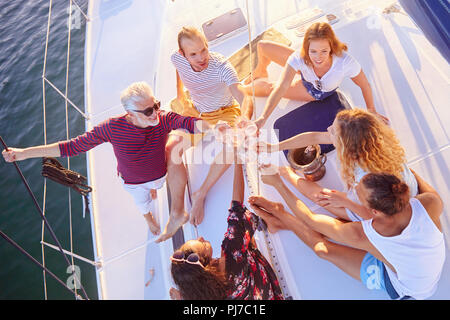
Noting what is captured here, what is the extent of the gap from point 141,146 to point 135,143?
0.04 meters

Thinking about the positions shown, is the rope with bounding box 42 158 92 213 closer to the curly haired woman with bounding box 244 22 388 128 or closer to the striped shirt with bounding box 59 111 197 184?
the striped shirt with bounding box 59 111 197 184

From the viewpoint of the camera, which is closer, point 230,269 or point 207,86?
point 230,269

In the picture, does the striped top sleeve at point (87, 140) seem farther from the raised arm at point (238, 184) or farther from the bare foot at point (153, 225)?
the raised arm at point (238, 184)

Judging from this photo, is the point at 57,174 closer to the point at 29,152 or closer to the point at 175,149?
the point at 29,152

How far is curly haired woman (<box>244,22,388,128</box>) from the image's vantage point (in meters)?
1.72

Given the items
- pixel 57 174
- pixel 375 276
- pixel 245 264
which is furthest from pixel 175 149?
pixel 375 276

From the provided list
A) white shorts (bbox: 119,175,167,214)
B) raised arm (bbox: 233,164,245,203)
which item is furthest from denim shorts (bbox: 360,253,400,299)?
white shorts (bbox: 119,175,167,214)

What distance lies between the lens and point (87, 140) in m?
1.67

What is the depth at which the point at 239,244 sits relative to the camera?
1.41 metres

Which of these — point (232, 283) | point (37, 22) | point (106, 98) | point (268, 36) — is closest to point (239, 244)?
point (232, 283)

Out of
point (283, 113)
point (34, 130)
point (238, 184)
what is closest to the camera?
point (238, 184)

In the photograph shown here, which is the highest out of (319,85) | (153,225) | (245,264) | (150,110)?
(319,85)

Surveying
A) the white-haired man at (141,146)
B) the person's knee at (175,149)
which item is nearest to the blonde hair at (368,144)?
the white-haired man at (141,146)

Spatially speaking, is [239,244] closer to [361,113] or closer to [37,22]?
[361,113]
